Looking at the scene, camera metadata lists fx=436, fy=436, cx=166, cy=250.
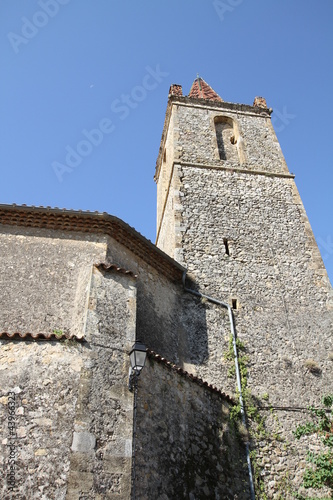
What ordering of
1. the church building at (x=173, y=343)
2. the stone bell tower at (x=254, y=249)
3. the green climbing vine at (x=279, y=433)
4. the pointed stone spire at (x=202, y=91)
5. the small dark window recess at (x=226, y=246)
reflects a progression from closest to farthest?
the church building at (x=173, y=343) < the green climbing vine at (x=279, y=433) < the stone bell tower at (x=254, y=249) < the small dark window recess at (x=226, y=246) < the pointed stone spire at (x=202, y=91)

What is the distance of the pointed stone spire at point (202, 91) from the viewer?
1936cm

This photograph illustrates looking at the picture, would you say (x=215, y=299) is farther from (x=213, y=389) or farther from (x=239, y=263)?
(x=213, y=389)

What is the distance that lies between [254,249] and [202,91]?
36.7ft

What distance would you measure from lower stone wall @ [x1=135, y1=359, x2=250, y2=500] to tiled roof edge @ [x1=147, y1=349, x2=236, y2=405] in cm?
5

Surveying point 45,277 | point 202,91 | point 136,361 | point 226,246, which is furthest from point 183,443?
point 202,91

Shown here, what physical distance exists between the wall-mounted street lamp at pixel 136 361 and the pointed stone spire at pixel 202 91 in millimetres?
15229

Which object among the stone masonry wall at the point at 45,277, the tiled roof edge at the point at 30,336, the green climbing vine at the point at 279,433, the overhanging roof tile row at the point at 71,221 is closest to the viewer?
the tiled roof edge at the point at 30,336

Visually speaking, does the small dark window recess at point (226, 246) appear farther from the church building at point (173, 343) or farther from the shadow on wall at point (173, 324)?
the shadow on wall at point (173, 324)

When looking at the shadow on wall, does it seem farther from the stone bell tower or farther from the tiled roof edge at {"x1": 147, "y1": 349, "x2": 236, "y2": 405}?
the tiled roof edge at {"x1": 147, "y1": 349, "x2": 236, "y2": 405}

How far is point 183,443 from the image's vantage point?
6.84 m

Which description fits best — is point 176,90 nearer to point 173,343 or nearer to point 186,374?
point 173,343

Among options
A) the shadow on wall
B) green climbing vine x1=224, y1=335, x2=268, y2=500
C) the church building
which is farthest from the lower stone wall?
the shadow on wall

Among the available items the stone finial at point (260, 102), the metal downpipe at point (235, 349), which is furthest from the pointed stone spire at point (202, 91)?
the metal downpipe at point (235, 349)

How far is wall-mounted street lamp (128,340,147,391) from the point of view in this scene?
612 cm
